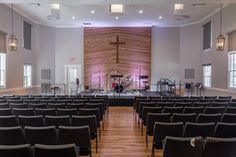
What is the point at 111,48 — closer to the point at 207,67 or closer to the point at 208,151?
the point at 207,67

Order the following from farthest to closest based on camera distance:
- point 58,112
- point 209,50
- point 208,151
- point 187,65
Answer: point 187,65, point 209,50, point 58,112, point 208,151

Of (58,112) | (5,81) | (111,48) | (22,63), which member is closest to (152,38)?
(111,48)

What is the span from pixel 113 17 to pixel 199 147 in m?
12.4

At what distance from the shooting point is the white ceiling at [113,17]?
37.4ft

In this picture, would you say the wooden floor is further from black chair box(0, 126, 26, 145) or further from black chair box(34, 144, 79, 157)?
black chair box(34, 144, 79, 157)

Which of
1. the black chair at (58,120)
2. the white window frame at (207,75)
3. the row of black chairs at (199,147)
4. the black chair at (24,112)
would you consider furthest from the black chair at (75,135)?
the white window frame at (207,75)

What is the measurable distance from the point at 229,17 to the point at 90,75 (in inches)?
364

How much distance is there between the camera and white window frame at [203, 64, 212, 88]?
46.3 ft

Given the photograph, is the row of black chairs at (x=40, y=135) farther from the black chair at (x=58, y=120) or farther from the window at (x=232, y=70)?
the window at (x=232, y=70)

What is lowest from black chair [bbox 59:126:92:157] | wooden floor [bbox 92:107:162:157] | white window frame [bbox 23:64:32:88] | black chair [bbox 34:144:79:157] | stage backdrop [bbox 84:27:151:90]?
wooden floor [bbox 92:107:162:157]

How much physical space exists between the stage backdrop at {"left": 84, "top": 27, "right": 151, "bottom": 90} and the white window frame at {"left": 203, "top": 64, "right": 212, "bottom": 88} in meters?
3.57

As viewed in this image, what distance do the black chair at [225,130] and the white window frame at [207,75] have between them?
1055 cm

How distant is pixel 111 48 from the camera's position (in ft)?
55.4

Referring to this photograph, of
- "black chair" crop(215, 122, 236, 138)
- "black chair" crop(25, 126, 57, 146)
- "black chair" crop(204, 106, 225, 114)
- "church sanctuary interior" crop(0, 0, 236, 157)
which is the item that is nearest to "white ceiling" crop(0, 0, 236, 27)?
"church sanctuary interior" crop(0, 0, 236, 157)
